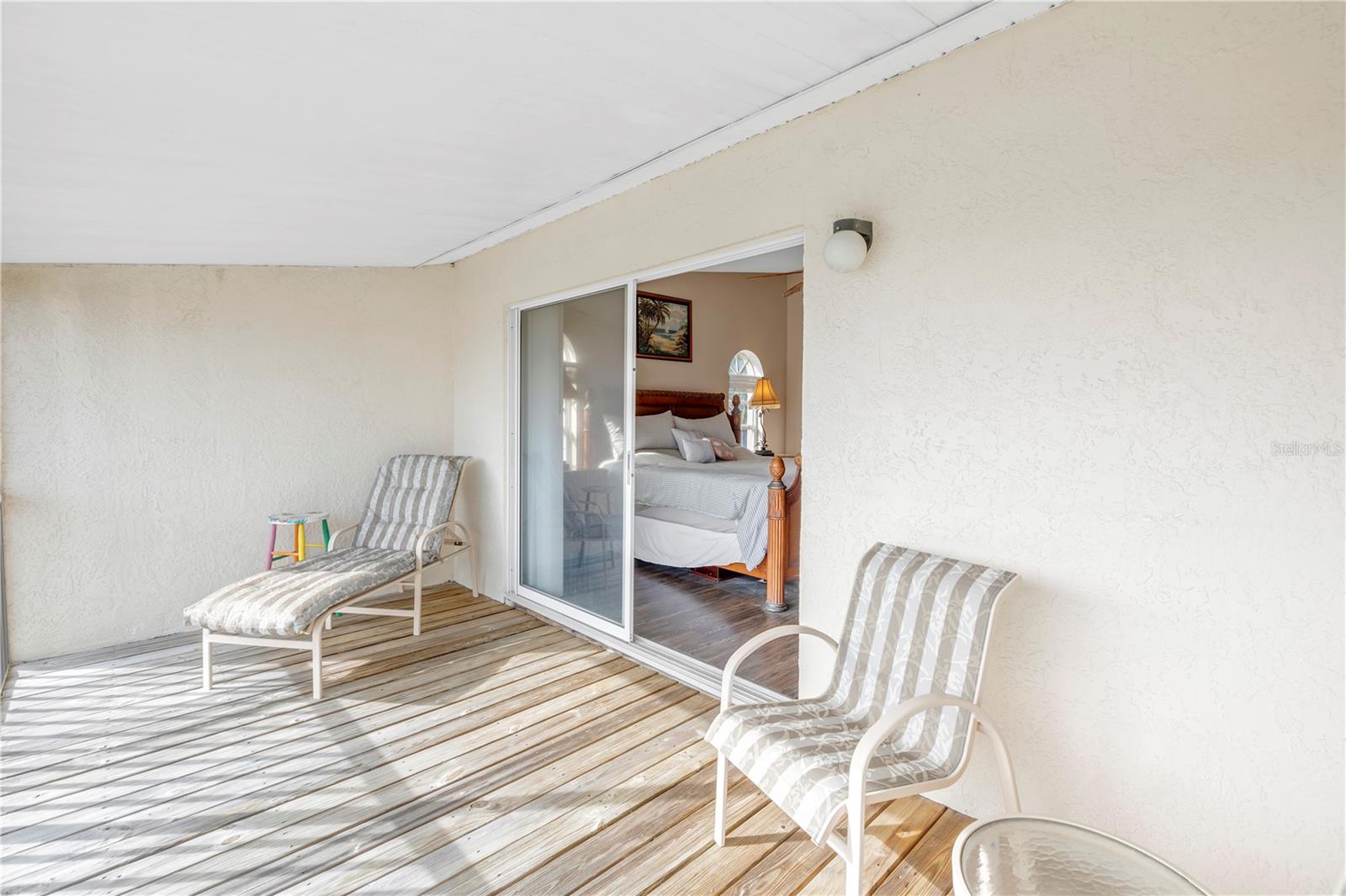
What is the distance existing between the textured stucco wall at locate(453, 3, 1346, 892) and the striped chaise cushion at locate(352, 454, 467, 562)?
9.28ft

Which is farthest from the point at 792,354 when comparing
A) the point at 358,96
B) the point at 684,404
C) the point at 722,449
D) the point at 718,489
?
the point at 358,96

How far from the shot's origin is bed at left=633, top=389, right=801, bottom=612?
4.40 m

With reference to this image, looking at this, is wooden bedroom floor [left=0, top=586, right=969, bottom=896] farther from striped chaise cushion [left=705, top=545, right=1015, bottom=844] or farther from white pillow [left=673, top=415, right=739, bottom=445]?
white pillow [left=673, top=415, right=739, bottom=445]

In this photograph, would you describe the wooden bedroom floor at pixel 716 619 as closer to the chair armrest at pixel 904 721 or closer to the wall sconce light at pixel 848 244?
the chair armrest at pixel 904 721

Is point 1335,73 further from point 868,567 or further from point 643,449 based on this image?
point 643,449

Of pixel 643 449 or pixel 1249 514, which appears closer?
pixel 1249 514

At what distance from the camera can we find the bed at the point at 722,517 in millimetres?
4402

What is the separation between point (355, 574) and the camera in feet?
11.6

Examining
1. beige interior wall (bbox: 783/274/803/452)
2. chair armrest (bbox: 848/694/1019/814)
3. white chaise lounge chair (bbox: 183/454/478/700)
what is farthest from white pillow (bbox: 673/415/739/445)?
chair armrest (bbox: 848/694/1019/814)

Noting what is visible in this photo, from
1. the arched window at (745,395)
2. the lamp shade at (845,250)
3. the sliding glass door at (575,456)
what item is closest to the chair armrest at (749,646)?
the lamp shade at (845,250)

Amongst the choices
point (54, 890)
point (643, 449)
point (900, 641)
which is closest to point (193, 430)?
point (54, 890)

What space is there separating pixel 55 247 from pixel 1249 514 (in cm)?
484

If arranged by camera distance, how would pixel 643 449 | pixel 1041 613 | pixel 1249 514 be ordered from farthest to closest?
pixel 643 449 → pixel 1041 613 → pixel 1249 514

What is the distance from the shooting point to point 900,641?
6.77ft
